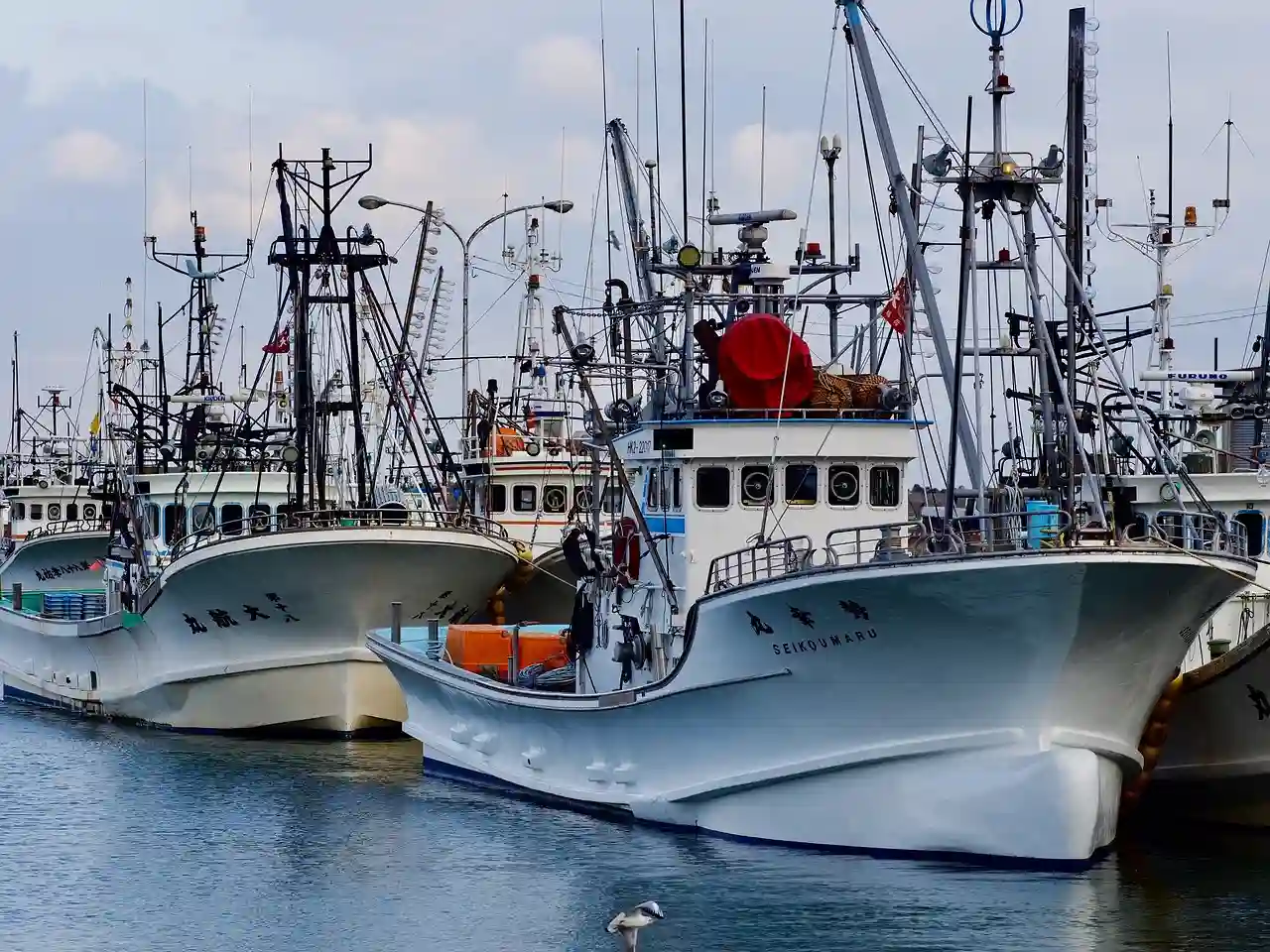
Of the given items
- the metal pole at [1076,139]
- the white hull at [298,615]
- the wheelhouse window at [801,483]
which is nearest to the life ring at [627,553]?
the wheelhouse window at [801,483]

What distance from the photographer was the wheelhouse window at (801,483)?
25250 millimetres

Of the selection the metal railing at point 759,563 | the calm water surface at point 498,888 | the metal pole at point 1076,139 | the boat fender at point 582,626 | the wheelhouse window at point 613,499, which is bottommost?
the calm water surface at point 498,888

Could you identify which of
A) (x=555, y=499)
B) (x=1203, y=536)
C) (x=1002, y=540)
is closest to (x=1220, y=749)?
(x=1203, y=536)

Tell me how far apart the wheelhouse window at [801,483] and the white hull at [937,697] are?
8.19 feet

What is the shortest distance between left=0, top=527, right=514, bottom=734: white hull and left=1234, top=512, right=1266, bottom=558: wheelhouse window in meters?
12.9

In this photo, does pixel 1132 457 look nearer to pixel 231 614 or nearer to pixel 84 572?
pixel 231 614

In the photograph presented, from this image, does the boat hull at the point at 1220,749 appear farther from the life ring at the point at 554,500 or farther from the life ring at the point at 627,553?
the life ring at the point at 554,500

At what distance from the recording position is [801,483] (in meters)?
25.3

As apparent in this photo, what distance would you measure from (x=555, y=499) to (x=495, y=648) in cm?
1147

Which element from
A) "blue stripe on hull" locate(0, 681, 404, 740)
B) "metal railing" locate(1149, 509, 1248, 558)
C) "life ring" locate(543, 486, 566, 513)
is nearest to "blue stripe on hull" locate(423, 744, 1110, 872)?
"metal railing" locate(1149, 509, 1248, 558)

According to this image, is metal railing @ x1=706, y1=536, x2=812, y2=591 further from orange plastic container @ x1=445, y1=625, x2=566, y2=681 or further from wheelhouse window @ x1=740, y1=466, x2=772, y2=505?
orange plastic container @ x1=445, y1=625, x2=566, y2=681

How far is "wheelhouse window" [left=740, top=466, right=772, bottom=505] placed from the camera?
2533cm

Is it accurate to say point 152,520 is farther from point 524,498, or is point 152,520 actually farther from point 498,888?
point 498,888

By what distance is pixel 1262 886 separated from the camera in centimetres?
2219
